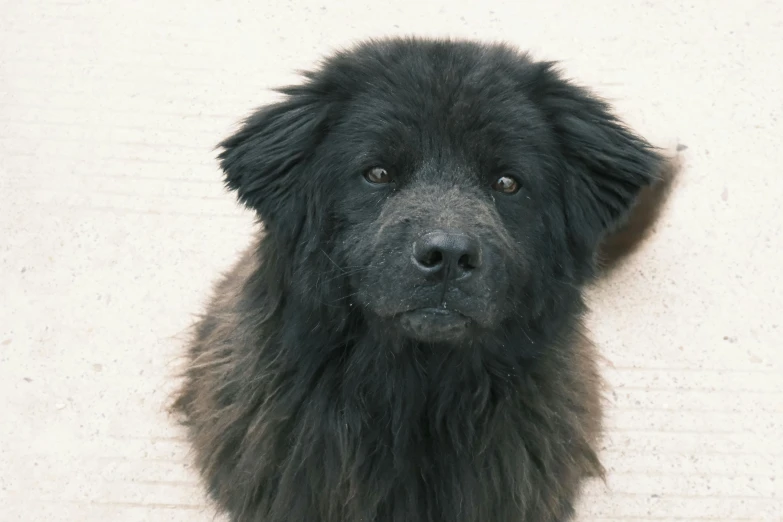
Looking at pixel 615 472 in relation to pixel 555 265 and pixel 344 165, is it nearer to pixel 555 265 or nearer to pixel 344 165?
pixel 555 265

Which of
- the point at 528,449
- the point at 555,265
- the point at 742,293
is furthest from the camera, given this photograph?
the point at 742,293

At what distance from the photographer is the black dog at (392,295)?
2756 millimetres

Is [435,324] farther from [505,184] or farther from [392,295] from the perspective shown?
[505,184]

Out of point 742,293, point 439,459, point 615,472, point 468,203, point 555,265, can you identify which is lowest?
point 615,472

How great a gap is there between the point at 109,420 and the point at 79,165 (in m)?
1.51

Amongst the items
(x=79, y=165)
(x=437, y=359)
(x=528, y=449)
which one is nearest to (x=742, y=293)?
(x=528, y=449)

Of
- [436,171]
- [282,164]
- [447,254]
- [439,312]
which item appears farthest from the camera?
[282,164]

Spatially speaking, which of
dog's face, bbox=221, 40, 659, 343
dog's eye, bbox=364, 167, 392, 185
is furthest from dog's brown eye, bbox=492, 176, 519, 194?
dog's eye, bbox=364, 167, 392, 185

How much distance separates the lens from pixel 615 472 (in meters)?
3.94

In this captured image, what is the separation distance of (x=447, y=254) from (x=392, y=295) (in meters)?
0.23

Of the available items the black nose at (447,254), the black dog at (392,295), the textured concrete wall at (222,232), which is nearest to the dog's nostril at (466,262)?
the black nose at (447,254)

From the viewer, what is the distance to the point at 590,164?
292 cm

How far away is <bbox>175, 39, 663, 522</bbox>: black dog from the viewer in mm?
2756

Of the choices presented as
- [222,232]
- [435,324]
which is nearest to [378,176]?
[435,324]
